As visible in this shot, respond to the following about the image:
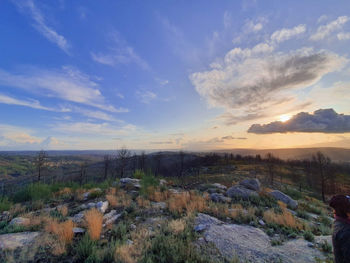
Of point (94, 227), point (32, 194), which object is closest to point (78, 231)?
point (94, 227)

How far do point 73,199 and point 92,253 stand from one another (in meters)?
7.69

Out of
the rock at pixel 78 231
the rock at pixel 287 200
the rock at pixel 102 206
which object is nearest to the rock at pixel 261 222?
the rock at pixel 287 200

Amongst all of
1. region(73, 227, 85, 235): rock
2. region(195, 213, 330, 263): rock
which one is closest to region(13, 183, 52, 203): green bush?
region(73, 227, 85, 235): rock

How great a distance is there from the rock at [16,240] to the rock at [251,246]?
5.15 metres

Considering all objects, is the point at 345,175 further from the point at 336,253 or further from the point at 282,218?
the point at 336,253

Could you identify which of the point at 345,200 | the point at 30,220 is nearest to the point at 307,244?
the point at 345,200

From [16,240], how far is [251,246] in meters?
6.84

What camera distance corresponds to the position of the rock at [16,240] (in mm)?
3990

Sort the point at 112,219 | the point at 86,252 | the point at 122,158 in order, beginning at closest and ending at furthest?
1. the point at 86,252
2. the point at 112,219
3. the point at 122,158

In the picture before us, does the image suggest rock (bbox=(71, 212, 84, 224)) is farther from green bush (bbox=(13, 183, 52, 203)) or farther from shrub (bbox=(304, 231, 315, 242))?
shrub (bbox=(304, 231, 315, 242))

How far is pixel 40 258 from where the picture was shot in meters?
3.70

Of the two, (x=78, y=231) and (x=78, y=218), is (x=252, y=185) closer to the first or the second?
(x=78, y=218)

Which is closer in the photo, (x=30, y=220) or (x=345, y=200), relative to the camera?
(x=345, y=200)

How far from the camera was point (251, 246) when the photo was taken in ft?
15.0
